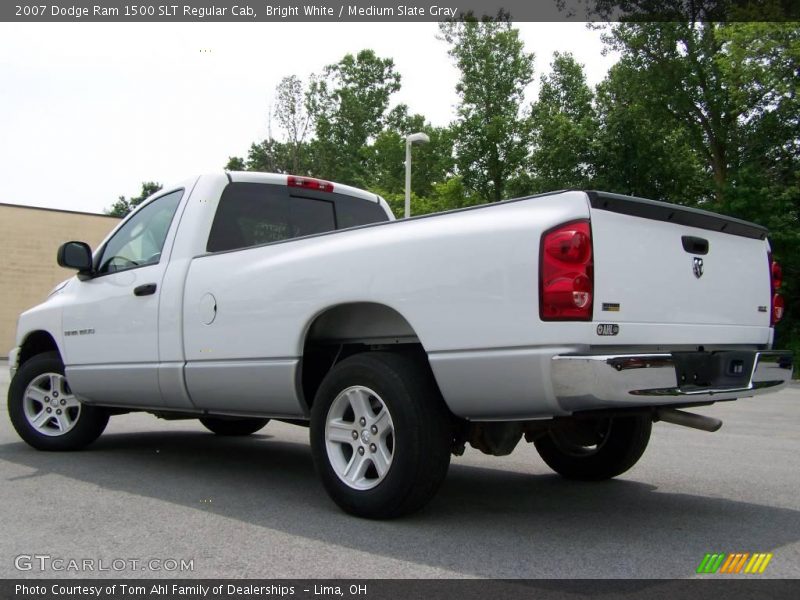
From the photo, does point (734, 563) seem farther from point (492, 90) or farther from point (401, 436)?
point (492, 90)

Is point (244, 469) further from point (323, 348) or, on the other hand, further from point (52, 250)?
point (52, 250)

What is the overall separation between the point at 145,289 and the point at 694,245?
12.1 ft

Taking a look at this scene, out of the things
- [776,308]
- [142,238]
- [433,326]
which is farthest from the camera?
[142,238]

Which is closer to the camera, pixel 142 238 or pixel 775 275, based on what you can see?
pixel 775 275

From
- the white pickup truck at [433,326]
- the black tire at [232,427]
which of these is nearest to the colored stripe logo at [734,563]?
the white pickup truck at [433,326]

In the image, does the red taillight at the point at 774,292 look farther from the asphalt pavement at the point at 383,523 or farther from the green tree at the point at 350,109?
the green tree at the point at 350,109

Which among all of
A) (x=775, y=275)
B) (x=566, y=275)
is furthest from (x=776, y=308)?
(x=566, y=275)

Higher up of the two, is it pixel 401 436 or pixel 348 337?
pixel 348 337

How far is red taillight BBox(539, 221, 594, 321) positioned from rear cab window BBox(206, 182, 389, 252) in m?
2.45

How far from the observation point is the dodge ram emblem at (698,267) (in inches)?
164

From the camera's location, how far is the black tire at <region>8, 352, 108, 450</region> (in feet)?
21.9

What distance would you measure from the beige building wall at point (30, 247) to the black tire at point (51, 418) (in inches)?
1230

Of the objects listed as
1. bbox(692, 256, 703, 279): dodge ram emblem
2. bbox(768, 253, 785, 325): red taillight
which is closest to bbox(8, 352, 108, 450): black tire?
bbox(692, 256, 703, 279): dodge ram emblem

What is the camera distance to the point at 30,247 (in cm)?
3697
